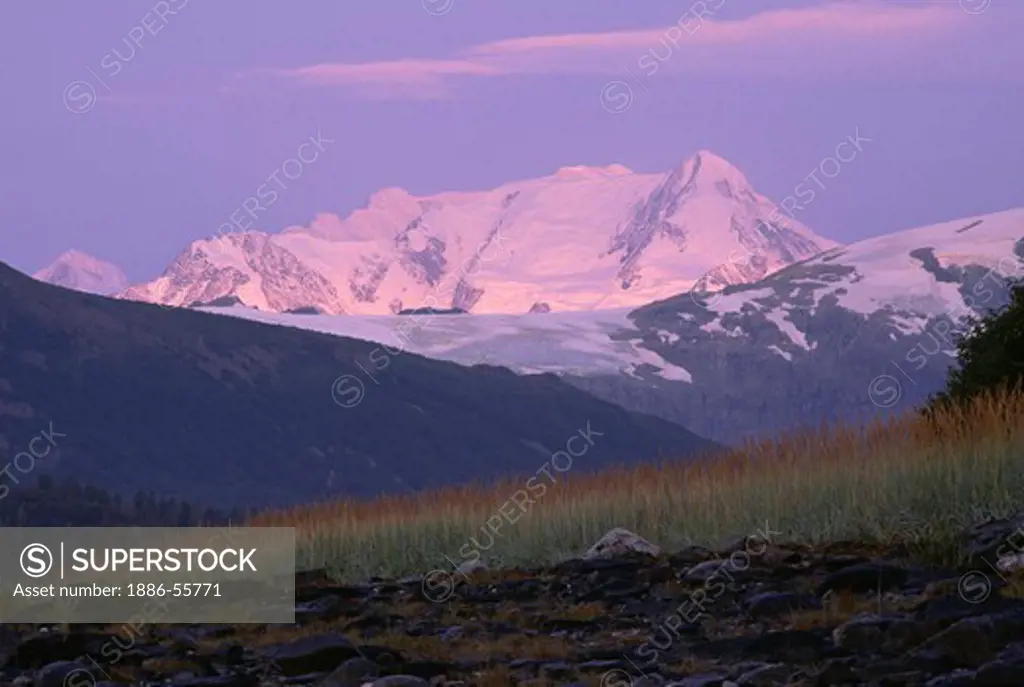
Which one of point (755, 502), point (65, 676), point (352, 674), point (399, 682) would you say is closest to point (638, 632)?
point (352, 674)

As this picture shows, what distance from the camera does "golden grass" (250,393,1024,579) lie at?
614 inches

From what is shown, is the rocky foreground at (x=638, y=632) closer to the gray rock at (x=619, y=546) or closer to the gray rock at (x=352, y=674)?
the gray rock at (x=352, y=674)

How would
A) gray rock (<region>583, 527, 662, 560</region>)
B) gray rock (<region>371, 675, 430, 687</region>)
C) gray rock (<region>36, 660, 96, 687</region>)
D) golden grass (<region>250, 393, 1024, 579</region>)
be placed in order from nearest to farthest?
gray rock (<region>371, 675, 430, 687</region>)
gray rock (<region>36, 660, 96, 687</region>)
golden grass (<region>250, 393, 1024, 579</region>)
gray rock (<region>583, 527, 662, 560</region>)

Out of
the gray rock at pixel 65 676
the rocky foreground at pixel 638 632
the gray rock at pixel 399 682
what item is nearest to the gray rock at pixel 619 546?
the rocky foreground at pixel 638 632

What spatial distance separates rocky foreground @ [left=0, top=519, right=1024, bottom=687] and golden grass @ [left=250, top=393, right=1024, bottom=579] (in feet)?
2.20

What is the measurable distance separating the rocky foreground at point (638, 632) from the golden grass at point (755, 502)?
670 mm

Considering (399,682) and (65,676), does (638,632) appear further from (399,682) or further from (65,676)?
(65,676)

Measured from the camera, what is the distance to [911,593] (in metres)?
12.5

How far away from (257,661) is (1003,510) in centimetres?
625

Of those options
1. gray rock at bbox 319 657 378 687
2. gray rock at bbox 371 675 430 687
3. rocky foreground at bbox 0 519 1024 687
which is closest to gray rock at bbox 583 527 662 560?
rocky foreground at bbox 0 519 1024 687

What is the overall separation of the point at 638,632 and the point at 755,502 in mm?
5708

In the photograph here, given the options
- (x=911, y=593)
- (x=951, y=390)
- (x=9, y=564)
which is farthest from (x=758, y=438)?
(x=9, y=564)

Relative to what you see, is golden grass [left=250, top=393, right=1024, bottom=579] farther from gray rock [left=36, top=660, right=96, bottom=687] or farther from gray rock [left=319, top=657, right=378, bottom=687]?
gray rock [left=36, top=660, right=96, bottom=687]

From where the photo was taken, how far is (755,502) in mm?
18078
